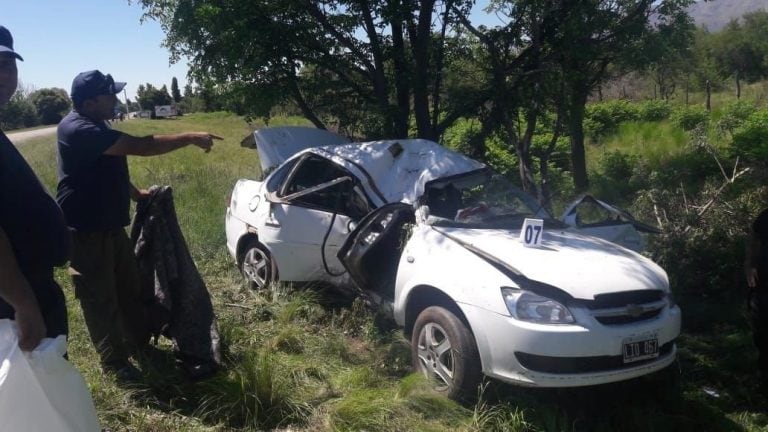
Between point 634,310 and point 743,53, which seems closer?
point 634,310

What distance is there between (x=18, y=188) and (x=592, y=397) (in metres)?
3.42

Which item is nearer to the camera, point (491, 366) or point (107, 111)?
point (491, 366)

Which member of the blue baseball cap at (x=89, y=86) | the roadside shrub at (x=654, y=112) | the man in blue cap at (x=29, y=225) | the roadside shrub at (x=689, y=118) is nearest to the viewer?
the man in blue cap at (x=29, y=225)

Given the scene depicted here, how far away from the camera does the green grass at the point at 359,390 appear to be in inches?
141

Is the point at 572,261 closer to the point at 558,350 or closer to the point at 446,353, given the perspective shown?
the point at 558,350

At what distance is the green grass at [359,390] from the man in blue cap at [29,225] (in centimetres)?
116

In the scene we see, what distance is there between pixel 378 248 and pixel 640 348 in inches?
74.8

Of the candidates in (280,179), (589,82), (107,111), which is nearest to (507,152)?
(589,82)

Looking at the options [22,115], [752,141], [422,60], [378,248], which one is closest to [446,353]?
[378,248]

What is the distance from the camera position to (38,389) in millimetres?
2285

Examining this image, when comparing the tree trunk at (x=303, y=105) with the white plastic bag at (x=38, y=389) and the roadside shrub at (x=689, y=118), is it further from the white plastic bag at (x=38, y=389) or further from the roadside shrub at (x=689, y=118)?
the roadside shrub at (x=689, y=118)

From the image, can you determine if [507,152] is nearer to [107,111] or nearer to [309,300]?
[309,300]

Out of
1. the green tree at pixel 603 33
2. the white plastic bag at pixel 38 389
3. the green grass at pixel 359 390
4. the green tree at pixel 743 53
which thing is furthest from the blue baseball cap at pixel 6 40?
the green tree at pixel 743 53

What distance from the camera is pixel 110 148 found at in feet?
12.0
